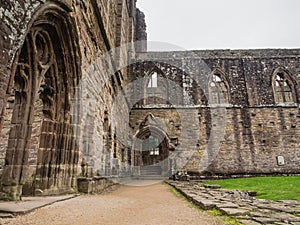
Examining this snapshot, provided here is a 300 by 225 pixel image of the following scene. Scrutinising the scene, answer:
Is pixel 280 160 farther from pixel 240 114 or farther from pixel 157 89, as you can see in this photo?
pixel 157 89

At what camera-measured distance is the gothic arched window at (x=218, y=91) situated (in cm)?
1570

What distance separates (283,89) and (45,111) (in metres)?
16.0

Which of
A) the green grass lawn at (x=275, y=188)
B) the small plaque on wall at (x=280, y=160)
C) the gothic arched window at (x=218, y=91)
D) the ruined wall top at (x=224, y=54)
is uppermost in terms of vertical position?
the ruined wall top at (x=224, y=54)

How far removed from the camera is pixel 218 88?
16047mm

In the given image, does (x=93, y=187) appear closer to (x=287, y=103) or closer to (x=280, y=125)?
(x=280, y=125)

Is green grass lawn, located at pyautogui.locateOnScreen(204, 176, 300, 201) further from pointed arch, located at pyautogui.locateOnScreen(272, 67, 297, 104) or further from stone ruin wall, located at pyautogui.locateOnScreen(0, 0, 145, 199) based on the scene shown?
pointed arch, located at pyautogui.locateOnScreen(272, 67, 297, 104)

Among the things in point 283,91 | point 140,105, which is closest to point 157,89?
point 140,105

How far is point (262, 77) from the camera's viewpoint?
1599cm

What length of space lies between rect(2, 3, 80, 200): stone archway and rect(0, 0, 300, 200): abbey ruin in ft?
0.07

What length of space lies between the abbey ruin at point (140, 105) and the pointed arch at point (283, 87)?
0.07 m

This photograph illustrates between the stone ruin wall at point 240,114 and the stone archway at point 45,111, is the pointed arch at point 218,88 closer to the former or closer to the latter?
the stone ruin wall at point 240,114

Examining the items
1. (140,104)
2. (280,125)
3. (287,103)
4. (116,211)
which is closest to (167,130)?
(140,104)

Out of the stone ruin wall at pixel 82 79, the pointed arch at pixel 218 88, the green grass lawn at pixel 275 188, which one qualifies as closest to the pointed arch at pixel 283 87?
the pointed arch at pixel 218 88

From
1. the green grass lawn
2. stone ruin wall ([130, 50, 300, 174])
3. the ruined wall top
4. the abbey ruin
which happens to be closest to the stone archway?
the abbey ruin
